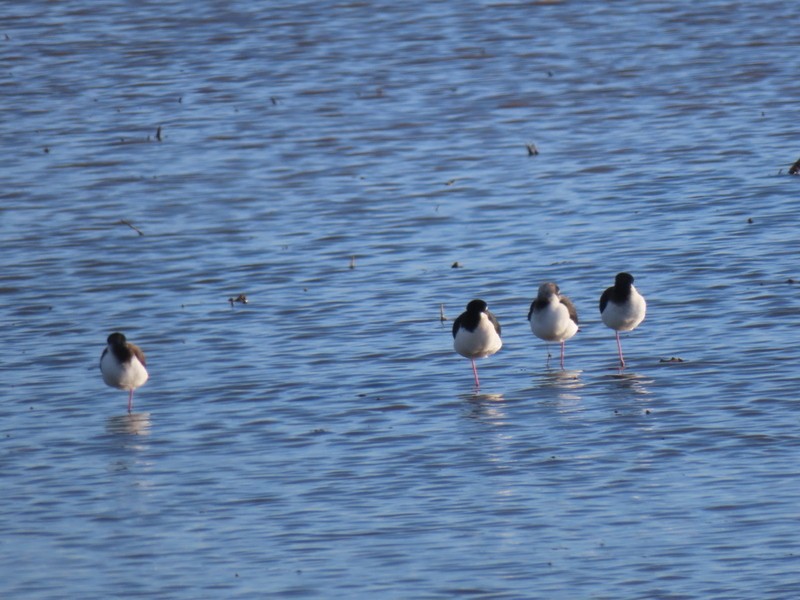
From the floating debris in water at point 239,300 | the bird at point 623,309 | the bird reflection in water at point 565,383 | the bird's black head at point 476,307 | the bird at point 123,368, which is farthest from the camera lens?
the floating debris in water at point 239,300

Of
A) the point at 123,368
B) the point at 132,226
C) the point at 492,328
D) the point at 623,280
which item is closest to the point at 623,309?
the point at 623,280

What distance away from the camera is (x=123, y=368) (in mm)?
14625

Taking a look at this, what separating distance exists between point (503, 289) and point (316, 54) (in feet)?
49.5

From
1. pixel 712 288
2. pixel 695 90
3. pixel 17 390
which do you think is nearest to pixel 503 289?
pixel 712 288

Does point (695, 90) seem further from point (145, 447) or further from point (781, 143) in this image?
point (145, 447)

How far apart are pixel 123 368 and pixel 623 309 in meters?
4.53

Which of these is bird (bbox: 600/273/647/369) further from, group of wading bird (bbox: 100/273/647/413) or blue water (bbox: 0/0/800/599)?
blue water (bbox: 0/0/800/599)

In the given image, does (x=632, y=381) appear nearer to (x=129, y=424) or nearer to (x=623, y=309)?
(x=623, y=309)

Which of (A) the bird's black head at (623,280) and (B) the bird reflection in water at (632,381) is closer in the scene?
(B) the bird reflection in water at (632,381)

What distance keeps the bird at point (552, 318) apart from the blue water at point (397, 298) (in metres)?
0.32

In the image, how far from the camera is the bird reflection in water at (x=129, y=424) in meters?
14.1

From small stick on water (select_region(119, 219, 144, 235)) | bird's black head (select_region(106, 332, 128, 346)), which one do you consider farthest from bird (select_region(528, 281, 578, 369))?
small stick on water (select_region(119, 219, 144, 235))

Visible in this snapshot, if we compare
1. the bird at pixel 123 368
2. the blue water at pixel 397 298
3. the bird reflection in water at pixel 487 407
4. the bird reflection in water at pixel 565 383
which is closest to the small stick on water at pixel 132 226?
the blue water at pixel 397 298

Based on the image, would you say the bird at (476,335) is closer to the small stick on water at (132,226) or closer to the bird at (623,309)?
the bird at (623,309)
